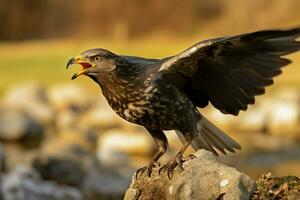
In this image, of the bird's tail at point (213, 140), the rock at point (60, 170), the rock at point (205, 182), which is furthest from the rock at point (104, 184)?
the rock at point (205, 182)

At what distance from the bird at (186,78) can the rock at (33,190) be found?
17.0ft

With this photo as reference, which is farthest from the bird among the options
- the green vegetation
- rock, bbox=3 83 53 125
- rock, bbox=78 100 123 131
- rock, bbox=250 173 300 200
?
the green vegetation

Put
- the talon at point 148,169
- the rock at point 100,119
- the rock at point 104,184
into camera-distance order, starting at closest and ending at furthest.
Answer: the talon at point 148,169, the rock at point 104,184, the rock at point 100,119

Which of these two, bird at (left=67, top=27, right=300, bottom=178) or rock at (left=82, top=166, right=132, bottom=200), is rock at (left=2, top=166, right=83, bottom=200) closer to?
rock at (left=82, top=166, right=132, bottom=200)

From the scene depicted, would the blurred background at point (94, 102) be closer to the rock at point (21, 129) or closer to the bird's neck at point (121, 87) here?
the rock at point (21, 129)

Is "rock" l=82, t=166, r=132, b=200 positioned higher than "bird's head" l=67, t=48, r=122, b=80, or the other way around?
"bird's head" l=67, t=48, r=122, b=80

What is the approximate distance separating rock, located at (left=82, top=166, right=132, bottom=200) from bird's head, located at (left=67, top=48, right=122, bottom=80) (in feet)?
19.7

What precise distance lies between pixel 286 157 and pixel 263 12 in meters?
18.5

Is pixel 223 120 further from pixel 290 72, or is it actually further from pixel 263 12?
pixel 263 12

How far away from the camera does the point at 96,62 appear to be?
17.8ft

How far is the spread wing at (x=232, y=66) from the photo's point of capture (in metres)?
5.39

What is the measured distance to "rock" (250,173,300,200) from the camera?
4973 millimetres

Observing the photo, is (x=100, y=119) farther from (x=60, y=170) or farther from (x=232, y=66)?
(x=232, y=66)

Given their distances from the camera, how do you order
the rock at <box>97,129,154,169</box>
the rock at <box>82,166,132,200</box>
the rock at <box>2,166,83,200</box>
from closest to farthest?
the rock at <box>2,166,83,200</box> → the rock at <box>82,166,132,200</box> → the rock at <box>97,129,154,169</box>
